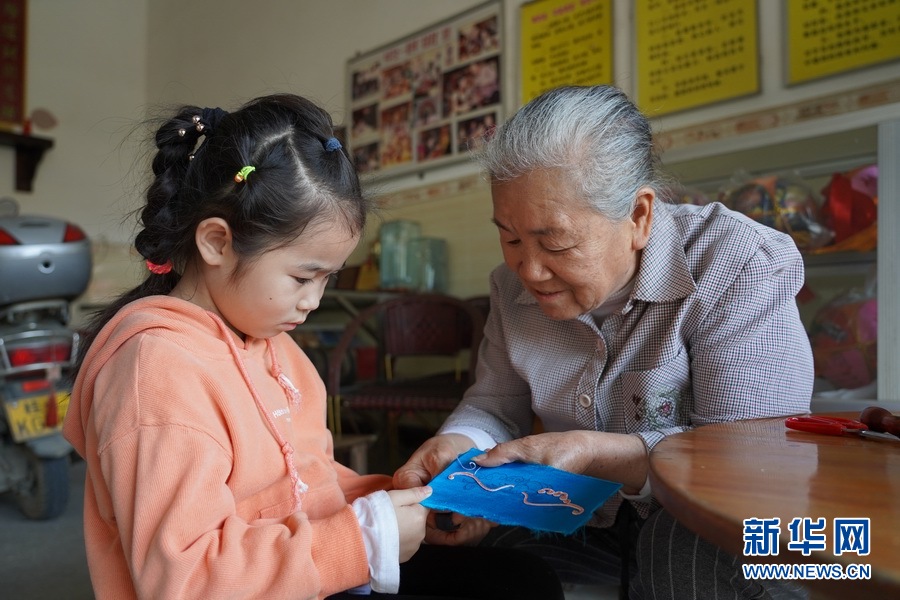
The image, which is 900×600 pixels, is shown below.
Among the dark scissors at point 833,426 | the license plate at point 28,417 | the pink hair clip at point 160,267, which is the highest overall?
the pink hair clip at point 160,267

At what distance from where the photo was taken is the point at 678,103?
115 inches

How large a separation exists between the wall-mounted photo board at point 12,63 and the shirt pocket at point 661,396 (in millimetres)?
→ 5630

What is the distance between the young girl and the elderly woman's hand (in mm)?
154

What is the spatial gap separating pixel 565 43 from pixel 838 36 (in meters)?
1.26

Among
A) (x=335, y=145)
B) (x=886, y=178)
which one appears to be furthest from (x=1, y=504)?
(x=886, y=178)

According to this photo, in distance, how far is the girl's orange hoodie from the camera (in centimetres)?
73

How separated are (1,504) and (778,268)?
317 centimetres

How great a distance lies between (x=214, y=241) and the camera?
968 millimetres

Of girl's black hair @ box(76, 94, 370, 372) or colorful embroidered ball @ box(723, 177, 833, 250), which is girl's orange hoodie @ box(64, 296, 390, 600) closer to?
girl's black hair @ box(76, 94, 370, 372)

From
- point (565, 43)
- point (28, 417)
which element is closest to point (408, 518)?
point (28, 417)

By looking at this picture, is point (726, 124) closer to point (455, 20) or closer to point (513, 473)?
point (455, 20)

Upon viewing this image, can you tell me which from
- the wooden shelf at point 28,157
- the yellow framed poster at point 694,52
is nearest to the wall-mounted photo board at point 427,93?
the yellow framed poster at point 694,52

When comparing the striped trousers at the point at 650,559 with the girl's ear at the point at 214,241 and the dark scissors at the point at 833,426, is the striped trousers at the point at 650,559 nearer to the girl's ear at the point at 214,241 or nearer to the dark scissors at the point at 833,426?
the dark scissors at the point at 833,426

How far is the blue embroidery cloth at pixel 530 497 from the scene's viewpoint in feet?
2.89
